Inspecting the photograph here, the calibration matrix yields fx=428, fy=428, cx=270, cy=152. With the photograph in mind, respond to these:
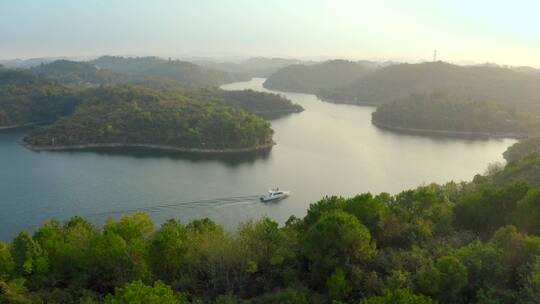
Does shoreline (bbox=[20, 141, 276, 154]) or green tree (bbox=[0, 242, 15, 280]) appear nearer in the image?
green tree (bbox=[0, 242, 15, 280])

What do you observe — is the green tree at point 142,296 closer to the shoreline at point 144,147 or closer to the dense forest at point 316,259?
the dense forest at point 316,259

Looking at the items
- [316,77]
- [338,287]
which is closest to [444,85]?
[316,77]

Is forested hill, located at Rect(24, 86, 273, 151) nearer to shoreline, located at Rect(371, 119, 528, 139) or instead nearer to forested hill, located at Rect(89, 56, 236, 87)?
shoreline, located at Rect(371, 119, 528, 139)

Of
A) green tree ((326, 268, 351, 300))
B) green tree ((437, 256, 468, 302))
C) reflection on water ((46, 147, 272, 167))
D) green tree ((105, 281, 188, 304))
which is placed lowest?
reflection on water ((46, 147, 272, 167))

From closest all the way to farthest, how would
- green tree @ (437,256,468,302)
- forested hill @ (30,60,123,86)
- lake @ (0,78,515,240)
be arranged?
1. green tree @ (437,256,468,302)
2. lake @ (0,78,515,240)
3. forested hill @ (30,60,123,86)

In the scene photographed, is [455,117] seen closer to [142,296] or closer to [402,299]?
[402,299]

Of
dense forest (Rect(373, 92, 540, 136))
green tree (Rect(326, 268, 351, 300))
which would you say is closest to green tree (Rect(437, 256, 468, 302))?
green tree (Rect(326, 268, 351, 300))

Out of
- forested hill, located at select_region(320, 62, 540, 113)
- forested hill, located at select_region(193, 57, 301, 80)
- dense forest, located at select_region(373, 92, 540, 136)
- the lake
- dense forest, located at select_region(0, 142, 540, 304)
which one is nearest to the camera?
dense forest, located at select_region(0, 142, 540, 304)
